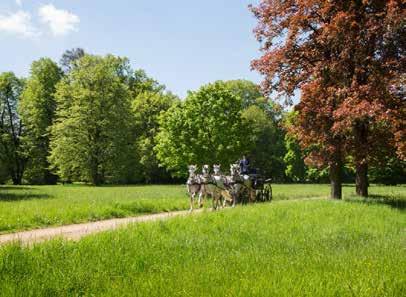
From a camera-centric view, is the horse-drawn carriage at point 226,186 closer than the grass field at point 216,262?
No

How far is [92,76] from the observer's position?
60.4 metres

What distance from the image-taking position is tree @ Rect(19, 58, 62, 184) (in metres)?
64.9

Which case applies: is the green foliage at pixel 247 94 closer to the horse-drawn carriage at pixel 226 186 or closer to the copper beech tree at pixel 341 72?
the horse-drawn carriage at pixel 226 186

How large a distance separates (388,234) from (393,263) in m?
4.31

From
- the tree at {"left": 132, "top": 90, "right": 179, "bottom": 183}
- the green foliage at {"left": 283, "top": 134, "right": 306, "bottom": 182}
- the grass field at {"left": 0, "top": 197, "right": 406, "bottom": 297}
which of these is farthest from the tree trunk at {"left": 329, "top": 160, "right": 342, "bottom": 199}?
the green foliage at {"left": 283, "top": 134, "right": 306, "bottom": 182}

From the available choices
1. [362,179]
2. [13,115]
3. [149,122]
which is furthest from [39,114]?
[362,179]

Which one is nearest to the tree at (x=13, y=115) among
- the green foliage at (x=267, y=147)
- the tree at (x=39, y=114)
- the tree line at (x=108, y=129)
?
the tree line at (x=108, y=129)

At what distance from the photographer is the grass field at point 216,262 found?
7.58 meters

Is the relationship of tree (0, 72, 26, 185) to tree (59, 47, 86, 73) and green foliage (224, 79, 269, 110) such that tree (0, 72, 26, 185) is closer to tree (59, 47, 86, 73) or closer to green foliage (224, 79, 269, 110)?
tree (59, 47, 86, 73)

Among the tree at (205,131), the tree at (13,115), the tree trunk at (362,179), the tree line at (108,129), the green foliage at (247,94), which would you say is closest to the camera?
the tree trunk at (362,179)

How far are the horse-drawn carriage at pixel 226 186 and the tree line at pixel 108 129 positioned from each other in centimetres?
2073

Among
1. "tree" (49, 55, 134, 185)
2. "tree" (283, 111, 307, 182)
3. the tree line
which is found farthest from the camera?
"tree" (283, 111, 307, 182)

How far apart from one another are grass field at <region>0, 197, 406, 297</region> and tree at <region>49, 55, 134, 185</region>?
4554 cm

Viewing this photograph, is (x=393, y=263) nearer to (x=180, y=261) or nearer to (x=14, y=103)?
(x=180, y=261)
